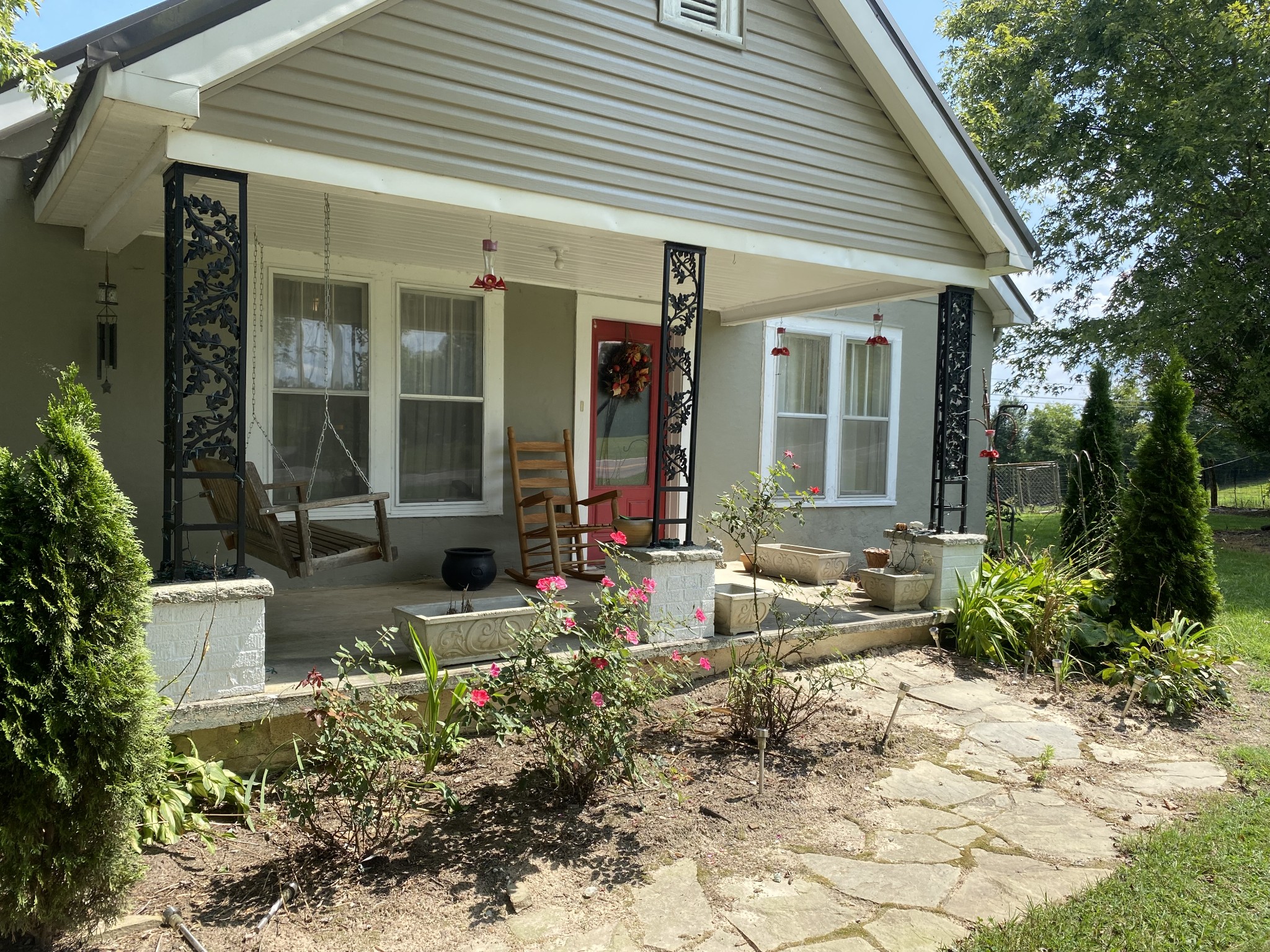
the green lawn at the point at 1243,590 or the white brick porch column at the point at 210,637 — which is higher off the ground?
the white brick porch column at the point at 210,637

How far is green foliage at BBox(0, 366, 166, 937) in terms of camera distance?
7.33ft

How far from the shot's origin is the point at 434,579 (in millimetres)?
6035

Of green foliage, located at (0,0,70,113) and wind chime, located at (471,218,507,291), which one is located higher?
green foliage, located at (0,0,70,113)

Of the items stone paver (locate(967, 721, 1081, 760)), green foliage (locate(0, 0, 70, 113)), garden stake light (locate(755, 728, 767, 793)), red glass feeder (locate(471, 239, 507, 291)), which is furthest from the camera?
red glass feeder (locate(471, 239, 507, 291))

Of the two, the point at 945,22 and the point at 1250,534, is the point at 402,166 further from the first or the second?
the point at 945,22

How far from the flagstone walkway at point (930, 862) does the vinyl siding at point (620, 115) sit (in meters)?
2.91

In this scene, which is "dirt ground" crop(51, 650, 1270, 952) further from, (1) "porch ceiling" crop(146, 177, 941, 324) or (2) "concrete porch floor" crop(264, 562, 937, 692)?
(1) "porch ceiling" crop(146, 177, 941, 324)

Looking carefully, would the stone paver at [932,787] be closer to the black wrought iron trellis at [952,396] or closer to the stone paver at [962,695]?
the stone paver at [962,695]

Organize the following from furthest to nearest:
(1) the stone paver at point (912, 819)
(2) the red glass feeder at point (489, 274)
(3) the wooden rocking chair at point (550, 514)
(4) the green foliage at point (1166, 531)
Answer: (3) the wooden rocking chair at point (550, 514)
(4) the green foliage at point (1166, 531)
(2) the red glass feeder at point (489, 274)
(1) the stone paver at point (912, 819)

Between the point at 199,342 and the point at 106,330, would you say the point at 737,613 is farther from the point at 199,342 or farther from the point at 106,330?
the point at 106,330

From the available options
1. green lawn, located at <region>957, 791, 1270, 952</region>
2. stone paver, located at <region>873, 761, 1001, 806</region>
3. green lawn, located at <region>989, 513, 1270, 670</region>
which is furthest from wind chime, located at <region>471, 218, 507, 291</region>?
green lawn, located at <region>989, 513, 1270, 670</region>

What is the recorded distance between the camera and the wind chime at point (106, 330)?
4.84 metres

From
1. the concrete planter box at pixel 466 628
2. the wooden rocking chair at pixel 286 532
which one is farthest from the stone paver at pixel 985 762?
the wooden rocking chair at pixel 286 532

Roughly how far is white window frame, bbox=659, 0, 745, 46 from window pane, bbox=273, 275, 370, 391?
8.73 ft
